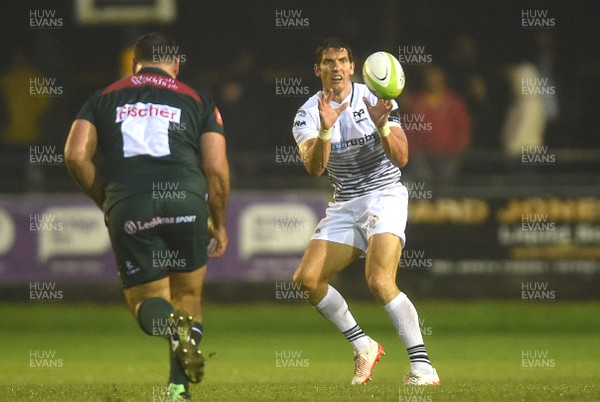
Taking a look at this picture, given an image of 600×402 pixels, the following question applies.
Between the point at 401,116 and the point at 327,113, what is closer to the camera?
the point at 327,113

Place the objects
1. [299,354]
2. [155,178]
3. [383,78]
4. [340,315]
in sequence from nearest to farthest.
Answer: [155,178] → [383,78] → [340,315] → [299,354]

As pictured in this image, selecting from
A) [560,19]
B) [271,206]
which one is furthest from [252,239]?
[560,19]

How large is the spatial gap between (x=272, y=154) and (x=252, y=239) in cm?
152

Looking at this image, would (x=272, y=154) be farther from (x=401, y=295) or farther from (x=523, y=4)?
(x=401, y=295)

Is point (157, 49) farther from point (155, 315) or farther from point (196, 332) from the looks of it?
point (196, 332)

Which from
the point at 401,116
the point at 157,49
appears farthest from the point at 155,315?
the point at 401,116

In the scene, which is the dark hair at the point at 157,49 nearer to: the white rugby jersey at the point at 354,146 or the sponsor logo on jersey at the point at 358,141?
the white rugby jersey at the point at 354,146

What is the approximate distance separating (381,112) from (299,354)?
469 centimetres

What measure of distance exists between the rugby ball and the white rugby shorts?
1.03 metres

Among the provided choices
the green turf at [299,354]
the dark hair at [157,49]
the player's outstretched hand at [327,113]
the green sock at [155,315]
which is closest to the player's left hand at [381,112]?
the player's outstretched hand at [327,113]

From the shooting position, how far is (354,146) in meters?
9.84

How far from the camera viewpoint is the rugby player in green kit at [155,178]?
311 inches

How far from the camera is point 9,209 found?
54.0ft

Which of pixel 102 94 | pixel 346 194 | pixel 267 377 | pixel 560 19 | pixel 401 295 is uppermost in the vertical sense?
pixel 560 19
